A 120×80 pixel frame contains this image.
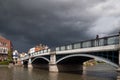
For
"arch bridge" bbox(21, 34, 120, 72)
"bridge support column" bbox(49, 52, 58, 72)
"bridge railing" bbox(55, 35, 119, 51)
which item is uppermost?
"bridge railing" bbox(55, 35, 119, 51)

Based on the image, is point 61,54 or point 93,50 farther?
point 61,54

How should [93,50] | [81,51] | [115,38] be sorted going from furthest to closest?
[81,51] → [93,50] → [115,38]

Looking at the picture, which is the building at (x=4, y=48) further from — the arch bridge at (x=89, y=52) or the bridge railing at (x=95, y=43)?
the bridge railing at (x=95, y=43)

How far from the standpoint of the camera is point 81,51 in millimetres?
44031

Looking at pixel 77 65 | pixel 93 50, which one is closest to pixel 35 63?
pixel 77 65

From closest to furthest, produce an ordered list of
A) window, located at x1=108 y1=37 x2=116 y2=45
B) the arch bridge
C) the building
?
the arch bridge, window, located at x1=108 y1=37 x2=116 y2=45, the building

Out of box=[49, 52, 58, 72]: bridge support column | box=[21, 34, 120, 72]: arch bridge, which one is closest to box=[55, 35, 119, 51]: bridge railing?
box=[21, 34, 120, 72]: arch bridge

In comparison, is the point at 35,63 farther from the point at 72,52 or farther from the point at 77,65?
the point at 72,52

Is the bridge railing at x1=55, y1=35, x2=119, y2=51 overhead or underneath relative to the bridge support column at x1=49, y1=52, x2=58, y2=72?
overhead

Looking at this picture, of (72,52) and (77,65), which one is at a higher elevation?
(72,52)

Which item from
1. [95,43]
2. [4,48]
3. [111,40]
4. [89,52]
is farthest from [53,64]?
[4,48]

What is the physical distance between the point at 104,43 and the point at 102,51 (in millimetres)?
1406

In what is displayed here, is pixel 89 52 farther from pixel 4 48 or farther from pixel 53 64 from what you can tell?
pixel 4 48

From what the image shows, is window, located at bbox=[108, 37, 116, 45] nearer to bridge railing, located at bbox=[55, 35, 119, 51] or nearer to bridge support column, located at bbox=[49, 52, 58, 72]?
bridge railing, located at bbox=[55, 35, 119, 51]
